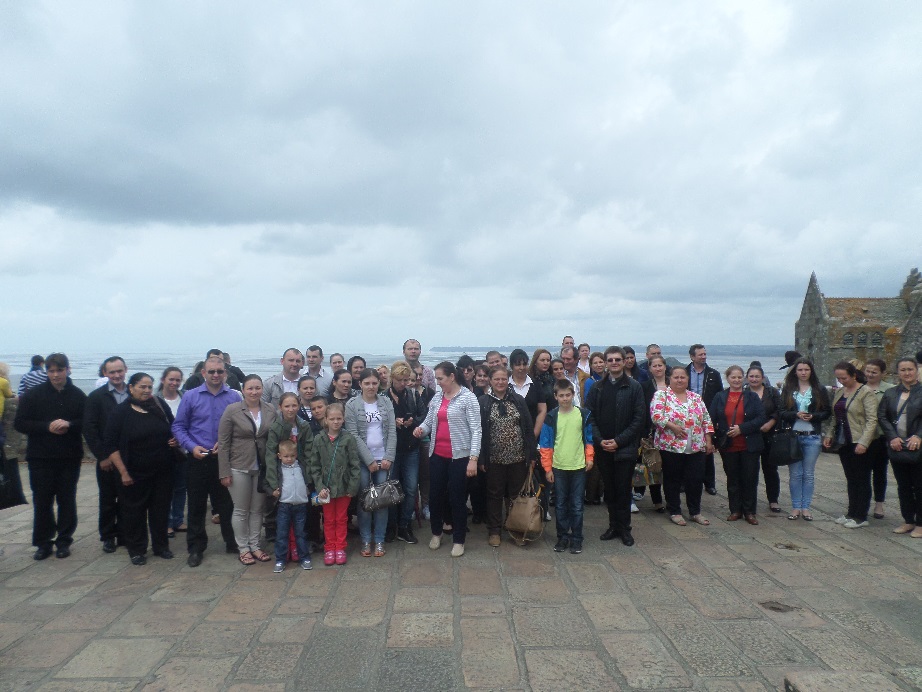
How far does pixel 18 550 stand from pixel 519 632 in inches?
195

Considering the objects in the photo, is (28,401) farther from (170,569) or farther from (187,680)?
(187,680)

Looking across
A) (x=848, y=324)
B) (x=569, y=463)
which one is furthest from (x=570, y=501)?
(x=848, y=324)

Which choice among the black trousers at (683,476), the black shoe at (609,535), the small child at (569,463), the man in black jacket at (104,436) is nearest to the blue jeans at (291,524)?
the man in black jacket at (104,436)

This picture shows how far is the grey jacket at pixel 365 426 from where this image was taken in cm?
506

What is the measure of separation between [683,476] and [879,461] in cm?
209

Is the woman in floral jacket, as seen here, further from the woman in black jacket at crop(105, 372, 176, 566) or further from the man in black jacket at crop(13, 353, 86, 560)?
the man in black jacket at crop(13, 353, 86, 560)

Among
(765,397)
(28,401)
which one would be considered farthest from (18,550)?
(765,397)

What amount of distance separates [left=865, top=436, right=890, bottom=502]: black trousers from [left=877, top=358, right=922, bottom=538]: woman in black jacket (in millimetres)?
184

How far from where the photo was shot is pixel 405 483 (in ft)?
18.1

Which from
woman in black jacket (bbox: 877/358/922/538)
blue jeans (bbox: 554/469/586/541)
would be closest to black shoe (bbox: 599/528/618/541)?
blue jeans (bbox: 554/469/586/541)

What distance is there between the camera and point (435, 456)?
5.14 metres

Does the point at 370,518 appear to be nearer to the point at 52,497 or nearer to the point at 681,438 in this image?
the point at 52,497

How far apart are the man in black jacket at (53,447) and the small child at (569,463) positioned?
4494mm

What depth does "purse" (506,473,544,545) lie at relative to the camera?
510cm
